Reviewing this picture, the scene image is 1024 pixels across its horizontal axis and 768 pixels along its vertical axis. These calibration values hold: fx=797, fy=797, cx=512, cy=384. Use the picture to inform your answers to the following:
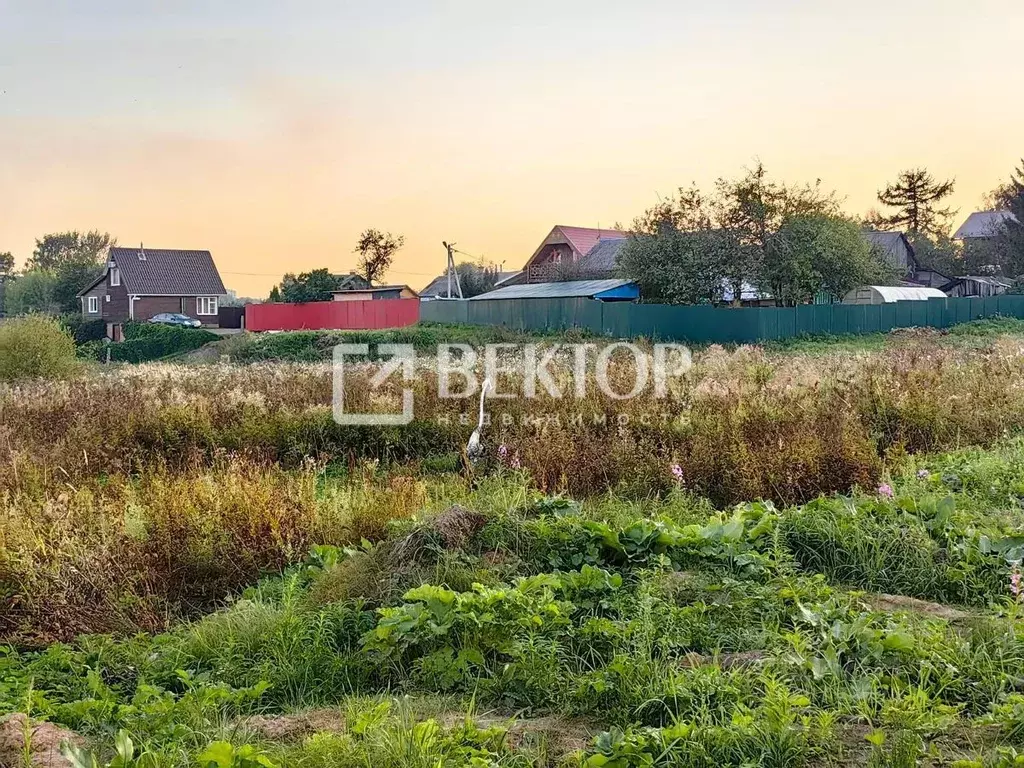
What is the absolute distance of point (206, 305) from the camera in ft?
160

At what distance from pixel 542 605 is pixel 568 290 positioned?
3281 cm

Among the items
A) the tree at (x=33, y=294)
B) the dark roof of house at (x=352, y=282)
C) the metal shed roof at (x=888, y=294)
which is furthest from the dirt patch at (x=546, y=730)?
the tree at (x=33, y=294)

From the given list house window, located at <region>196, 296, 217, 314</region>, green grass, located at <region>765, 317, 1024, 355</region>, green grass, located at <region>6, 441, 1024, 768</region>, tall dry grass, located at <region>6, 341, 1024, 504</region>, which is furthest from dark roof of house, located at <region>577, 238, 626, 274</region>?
Answer: green grass, located at <region>6, 441, 1024, 768</region>

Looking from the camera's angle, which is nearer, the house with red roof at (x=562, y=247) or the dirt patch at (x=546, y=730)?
the dirt patch at (x=546, y=730)

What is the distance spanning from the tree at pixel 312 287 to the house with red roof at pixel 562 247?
38.2 feet

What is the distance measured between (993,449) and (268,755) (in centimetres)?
669

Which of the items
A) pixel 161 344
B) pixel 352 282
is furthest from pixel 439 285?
pixel 161 344

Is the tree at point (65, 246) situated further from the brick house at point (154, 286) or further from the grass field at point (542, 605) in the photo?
the grass field at point (542, 605)

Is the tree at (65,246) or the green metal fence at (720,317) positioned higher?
the tree at (65,246)

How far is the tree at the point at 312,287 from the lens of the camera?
1688 inches

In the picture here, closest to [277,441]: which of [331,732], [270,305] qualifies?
[331,732]

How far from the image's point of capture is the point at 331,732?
2.75 m

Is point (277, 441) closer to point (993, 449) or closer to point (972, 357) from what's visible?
point (993, 449)

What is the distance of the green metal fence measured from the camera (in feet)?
80.3
